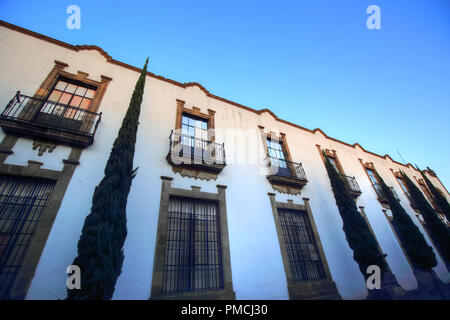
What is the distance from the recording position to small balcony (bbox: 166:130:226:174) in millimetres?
6469

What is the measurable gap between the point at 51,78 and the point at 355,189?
49.5 ft

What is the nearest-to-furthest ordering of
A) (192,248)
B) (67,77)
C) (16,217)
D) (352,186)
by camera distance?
(16,217) < (192,248) < (67,77) < (352,186)

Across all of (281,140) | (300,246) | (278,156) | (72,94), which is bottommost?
(300,246)

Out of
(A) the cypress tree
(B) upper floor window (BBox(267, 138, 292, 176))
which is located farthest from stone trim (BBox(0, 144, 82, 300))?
(A) the cypress tree

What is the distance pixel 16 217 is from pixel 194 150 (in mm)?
4980

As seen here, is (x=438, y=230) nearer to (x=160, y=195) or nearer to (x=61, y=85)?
(x=160, y=195)

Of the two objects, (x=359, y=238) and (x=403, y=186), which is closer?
(x=359, y=238)

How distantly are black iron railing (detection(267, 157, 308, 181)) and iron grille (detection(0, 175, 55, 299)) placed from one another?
8.00 meters

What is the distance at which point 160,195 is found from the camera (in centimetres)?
573

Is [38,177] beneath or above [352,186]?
beneath

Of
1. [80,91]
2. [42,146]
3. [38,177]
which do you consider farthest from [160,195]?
[80,91]

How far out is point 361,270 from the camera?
6.84m
